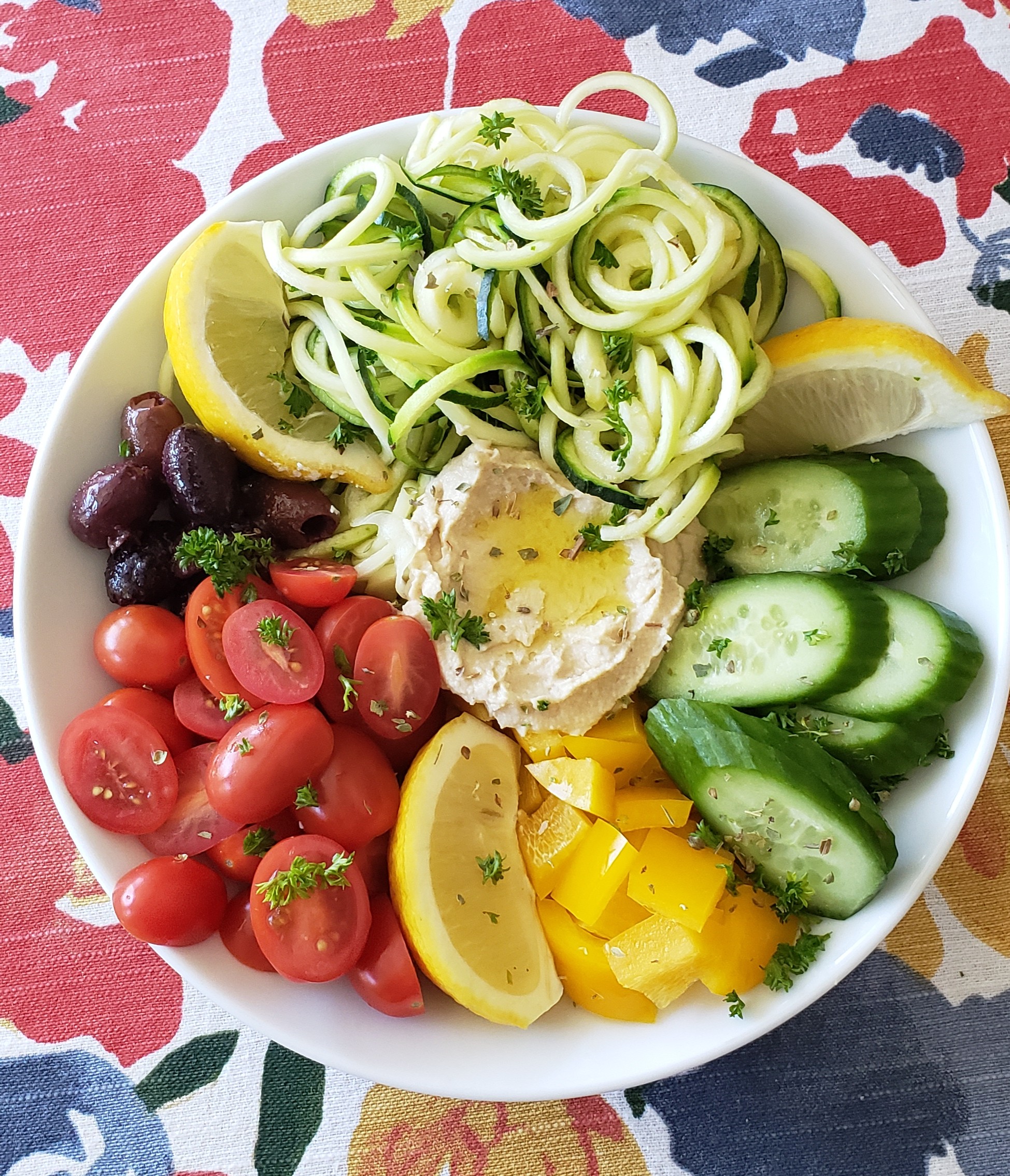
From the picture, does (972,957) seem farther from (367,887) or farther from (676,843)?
(367,887)

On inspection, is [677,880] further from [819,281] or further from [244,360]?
[244,360]

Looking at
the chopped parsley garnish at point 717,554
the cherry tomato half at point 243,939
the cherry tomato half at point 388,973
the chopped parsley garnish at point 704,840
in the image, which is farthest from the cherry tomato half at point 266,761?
the chopped parsley garnish at point 717,554

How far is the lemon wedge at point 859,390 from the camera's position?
1.94m

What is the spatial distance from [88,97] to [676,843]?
2512mm

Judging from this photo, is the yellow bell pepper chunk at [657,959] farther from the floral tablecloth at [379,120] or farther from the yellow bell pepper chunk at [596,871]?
the floral tablecloth at [379,120]

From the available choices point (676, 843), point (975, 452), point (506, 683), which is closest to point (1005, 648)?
point (975, 452)

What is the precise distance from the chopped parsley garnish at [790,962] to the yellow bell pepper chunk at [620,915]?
0.84ft

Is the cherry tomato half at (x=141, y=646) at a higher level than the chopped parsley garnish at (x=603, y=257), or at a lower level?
lower

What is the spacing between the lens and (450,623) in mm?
2027

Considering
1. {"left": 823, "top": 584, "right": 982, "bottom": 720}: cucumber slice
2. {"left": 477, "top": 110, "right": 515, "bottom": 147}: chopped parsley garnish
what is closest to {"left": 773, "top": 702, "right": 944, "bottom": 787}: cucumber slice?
{"left": 823, "top": 584, "right": 982, "bottom": 720}: cucumber slice

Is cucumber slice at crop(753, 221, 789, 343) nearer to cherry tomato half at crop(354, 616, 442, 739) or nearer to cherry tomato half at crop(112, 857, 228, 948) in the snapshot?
cherry tomato half at crop(354, 616, 442, 739)

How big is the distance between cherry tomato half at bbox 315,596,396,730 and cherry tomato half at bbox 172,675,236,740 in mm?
213

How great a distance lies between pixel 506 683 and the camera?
2.04 metres

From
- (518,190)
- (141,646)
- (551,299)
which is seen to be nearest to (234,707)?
(141,646)
